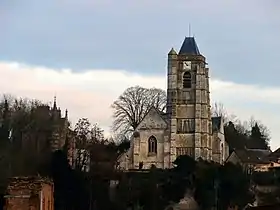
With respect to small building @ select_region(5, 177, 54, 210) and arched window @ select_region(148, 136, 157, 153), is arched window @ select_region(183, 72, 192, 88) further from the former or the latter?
small building @ select_region(5, 177, 54, 210)

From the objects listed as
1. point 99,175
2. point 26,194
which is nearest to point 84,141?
point 99,175

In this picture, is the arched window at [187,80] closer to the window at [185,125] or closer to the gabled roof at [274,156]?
the window at [185,125]

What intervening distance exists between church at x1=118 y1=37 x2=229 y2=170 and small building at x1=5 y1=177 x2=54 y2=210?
52.4 metres

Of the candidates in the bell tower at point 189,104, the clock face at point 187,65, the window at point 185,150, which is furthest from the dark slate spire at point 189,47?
the window at point 185,150

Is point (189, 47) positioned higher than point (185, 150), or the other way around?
point (189, 47)

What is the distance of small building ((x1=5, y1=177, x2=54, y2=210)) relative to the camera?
26.1 meters

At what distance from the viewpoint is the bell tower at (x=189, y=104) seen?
80.6 m

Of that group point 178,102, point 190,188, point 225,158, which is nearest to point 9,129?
point 190,188

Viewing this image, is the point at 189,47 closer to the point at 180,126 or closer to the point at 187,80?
the point at 187,80

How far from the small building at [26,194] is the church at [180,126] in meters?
52.4

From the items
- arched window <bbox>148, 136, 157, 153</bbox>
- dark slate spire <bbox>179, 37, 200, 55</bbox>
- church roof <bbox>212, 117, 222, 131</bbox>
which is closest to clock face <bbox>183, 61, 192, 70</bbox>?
dark slate spire <bbox>179, 37, 200, 55</bbox>

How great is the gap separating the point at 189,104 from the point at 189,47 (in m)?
7.06

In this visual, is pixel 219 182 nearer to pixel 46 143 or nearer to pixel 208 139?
pixel 46 143

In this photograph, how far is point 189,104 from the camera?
8238cm
